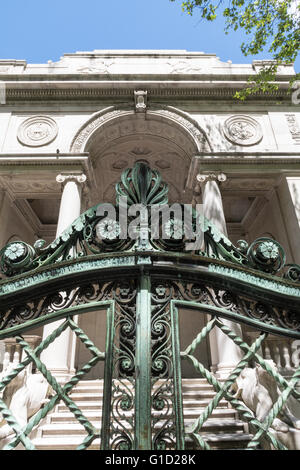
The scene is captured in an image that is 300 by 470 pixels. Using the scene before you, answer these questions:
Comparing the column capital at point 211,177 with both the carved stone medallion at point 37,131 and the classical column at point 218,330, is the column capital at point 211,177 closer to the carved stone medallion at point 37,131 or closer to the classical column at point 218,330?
the classical column at point 218,330

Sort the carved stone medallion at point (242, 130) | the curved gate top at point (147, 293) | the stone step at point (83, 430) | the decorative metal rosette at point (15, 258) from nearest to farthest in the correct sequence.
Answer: the curved gate top at point (147, 293) < the decorative metal rosette at point (15, 258) < the stone step at point (83, 430) < the carved stone medallion at point (242, 130)

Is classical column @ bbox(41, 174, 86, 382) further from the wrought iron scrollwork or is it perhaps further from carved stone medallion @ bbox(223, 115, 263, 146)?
the wrought iron scrollwork

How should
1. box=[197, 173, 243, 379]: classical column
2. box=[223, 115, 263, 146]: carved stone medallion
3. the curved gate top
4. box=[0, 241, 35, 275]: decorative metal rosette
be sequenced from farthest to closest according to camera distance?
1. box=[223, 115, 263, 146]: carved stone medallion
2. box=[197, 173, 243, 379]: classical column
3. box=[0, 241, 35, 275]: decorative metal rosette
4. the curved gate top


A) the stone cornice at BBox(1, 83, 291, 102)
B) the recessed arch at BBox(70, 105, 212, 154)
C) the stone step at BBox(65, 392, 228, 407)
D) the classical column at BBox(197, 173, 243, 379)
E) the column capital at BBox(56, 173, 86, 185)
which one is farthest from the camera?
the stone cornice at BBox(1, 83, 291, 102)

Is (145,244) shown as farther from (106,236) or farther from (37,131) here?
(37,131)

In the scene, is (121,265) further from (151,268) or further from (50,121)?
(50,121)

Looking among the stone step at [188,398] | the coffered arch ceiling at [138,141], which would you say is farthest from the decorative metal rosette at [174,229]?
the coffered arch ceiling at [138,141]

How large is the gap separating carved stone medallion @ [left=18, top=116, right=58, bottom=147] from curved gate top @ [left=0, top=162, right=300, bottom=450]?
9.67 meters

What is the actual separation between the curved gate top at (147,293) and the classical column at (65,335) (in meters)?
5.70

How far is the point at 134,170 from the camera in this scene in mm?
1926

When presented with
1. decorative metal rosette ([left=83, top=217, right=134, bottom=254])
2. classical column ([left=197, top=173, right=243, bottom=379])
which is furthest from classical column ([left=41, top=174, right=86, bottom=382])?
decorative metal rosette ([left=83, top=217, right=134, bottom=254])

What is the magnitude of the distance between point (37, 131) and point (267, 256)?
35.0ft

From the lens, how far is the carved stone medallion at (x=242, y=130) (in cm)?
1060

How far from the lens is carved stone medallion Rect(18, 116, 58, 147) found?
10.5 meters
